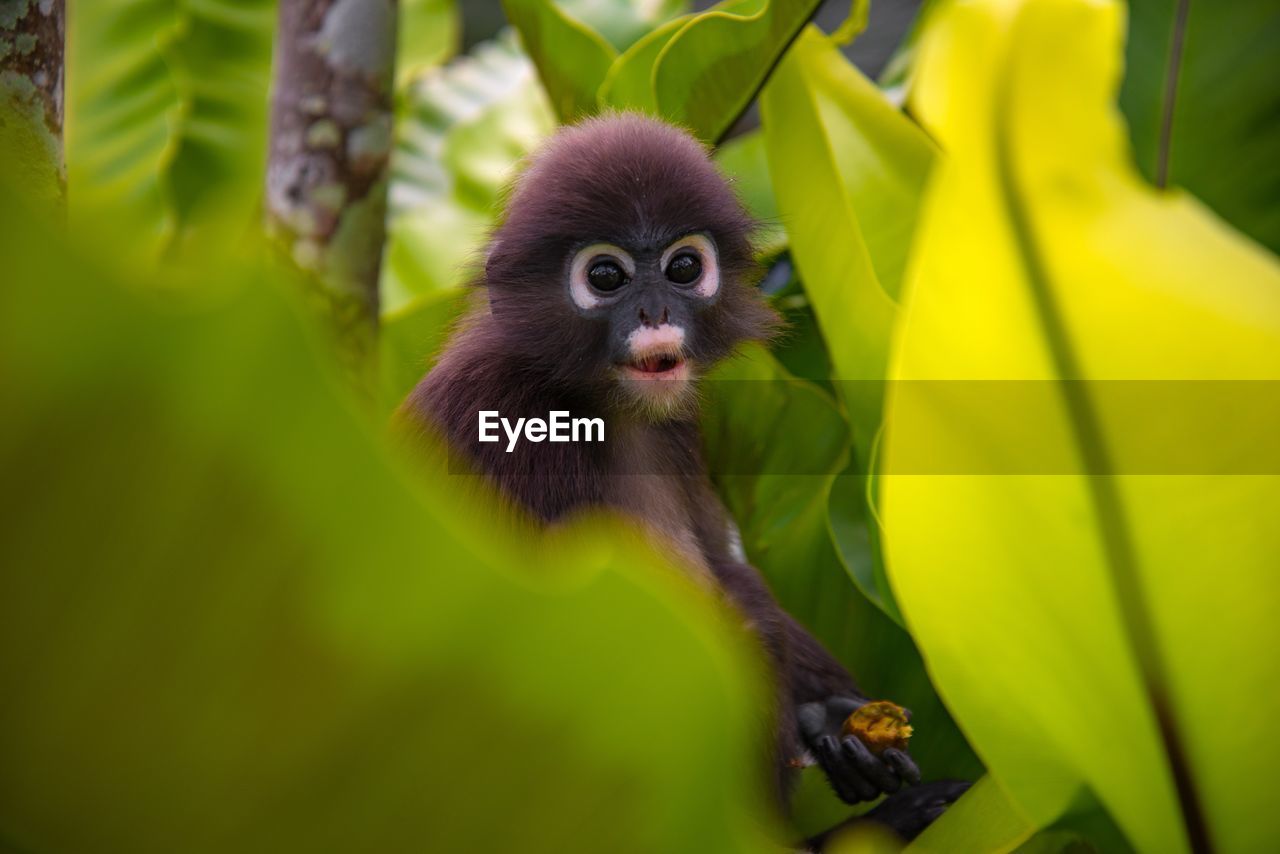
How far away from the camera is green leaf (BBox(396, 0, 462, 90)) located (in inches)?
75.9

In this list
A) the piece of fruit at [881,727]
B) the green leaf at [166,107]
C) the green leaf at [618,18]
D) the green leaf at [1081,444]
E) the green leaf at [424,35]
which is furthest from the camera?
the green leaf at [424,35]

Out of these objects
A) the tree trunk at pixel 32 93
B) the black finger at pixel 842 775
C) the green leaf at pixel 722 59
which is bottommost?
the black finger at pixel 842 775

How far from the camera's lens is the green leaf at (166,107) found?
4.13ft

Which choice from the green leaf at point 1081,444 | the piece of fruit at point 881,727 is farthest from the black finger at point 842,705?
the green leaf at point 1081,444

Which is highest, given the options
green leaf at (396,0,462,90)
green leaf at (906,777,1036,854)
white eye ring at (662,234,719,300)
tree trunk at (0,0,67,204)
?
green leaf at (396,0,462,90)

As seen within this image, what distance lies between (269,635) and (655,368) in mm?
655

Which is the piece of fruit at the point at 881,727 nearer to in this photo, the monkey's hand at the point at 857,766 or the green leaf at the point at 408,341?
the monkey's hand at the point at 857,766

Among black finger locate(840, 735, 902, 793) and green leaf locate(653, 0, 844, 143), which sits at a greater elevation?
green leaf locate(653, 0, 844, 143)

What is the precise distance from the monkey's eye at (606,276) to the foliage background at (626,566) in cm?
18

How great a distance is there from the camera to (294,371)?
0.22m

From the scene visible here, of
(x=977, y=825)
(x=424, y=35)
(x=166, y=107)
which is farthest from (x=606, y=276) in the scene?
(x=424, y=35)

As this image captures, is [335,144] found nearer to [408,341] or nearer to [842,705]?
[408,341]

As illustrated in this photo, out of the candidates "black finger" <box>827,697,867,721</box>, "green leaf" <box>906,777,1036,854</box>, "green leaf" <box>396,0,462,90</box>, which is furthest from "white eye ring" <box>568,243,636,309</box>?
"green leaf" <box>396,0,462,90</box>

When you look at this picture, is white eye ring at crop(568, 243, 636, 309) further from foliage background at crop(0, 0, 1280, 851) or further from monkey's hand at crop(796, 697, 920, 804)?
monkey's hand at crop(796, 697, 920, 804)
